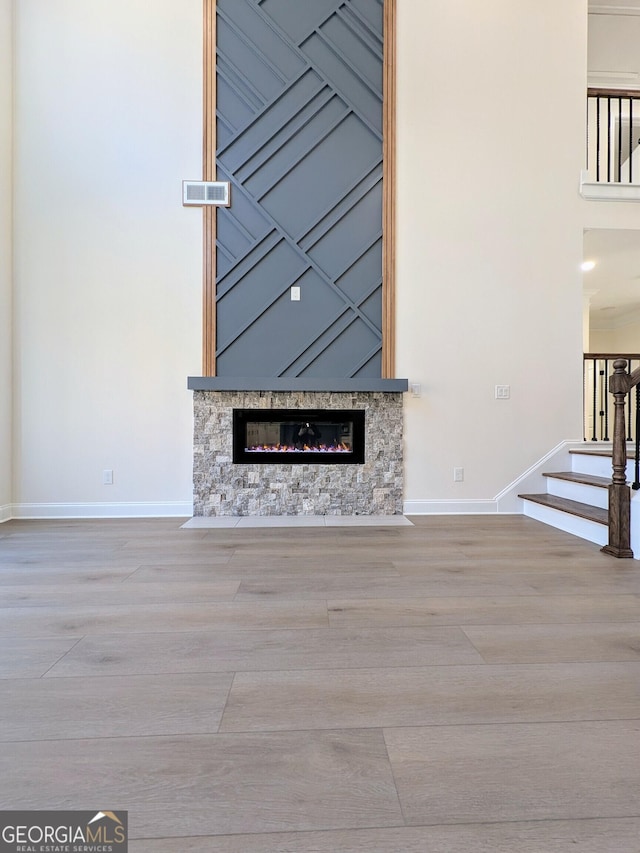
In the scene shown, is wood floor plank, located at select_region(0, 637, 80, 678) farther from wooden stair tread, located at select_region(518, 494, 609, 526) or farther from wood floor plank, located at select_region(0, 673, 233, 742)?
wooden stair tread, located at select_region(518, 494, 609, 526)

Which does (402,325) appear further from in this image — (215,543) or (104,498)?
(104,498)

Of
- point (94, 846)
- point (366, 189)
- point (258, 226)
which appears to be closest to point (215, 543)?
point (94, 846)

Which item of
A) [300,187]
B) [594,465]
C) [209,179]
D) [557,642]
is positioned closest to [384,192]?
[300,187]

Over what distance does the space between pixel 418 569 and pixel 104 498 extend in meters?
2.71

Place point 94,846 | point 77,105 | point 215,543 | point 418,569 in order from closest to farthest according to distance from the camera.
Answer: point 94,846, point 418,569, point 215,543, point 77,105

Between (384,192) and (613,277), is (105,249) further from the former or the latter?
(613,277)

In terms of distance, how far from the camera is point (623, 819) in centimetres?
85

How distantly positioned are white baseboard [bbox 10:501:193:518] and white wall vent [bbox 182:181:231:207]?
257cm

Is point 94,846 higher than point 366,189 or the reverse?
the reverse

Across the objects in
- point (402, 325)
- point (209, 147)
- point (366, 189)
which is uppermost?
point (209, 147)

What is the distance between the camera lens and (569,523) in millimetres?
3148

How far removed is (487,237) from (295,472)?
8.81 ft

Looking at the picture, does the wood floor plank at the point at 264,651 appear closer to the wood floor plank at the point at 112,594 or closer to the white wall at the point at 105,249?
the wood floor plank at the point at 112,594

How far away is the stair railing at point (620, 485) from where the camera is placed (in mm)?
2575
